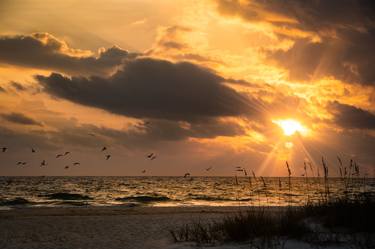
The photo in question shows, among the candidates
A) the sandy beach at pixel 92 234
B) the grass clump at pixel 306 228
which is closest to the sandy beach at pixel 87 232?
the sandy beach at pixel 92 234

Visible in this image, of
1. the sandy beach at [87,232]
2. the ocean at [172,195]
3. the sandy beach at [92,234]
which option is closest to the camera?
the sandy beach at [92,234]

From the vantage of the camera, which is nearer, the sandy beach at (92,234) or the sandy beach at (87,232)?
the sandy beach at (92,234)

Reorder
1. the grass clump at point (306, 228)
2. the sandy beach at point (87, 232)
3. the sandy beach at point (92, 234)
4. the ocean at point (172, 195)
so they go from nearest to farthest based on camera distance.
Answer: the grass clump at point (306, 228)
the sandy beach at point (92, 234)
the sandy beach at point (87, 232)
the ocean at point (172, 195)

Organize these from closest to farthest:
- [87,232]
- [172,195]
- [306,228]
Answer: [306,228]
[87,232]
[172,195]

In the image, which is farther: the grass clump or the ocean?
the ocean

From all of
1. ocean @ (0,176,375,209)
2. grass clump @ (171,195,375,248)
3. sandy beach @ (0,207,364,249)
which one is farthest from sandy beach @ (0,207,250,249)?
ocean @ (0,176,375,209)

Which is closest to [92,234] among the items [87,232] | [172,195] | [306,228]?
[87,232]

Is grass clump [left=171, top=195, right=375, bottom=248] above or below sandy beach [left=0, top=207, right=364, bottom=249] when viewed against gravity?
above

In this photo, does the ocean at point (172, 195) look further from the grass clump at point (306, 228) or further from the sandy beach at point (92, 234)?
the sandy beach at point (92, 234)

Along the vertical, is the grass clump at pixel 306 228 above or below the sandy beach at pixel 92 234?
above

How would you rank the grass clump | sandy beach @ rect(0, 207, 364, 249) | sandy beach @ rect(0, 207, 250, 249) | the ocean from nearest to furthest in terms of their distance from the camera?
1. the grass clump
2. sandy beach @ rect(0, 207, 364, 249)
3. sandy beach @ rect(0, 207, 250, 249)
4. the ocean

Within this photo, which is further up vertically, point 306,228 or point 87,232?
point 306,228

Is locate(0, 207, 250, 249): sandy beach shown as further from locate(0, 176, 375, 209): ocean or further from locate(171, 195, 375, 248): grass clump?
locate(0, 176, 375, 209): ocean

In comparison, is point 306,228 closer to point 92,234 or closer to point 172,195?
point 92,234
